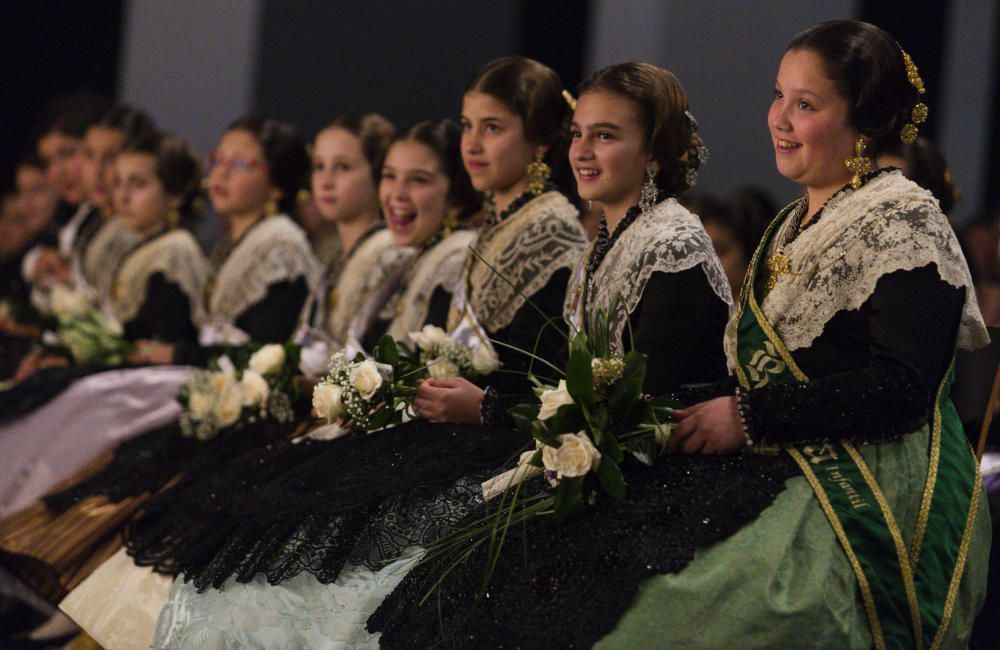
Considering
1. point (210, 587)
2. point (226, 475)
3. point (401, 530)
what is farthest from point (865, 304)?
point (226, 475)

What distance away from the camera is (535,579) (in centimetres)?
245

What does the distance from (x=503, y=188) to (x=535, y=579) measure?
1.51 metres

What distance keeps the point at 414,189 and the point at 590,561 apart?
1.93m

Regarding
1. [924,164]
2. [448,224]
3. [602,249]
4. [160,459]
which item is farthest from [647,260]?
[160,459]

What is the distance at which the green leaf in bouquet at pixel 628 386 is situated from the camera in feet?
8.18

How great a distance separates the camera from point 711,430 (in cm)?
Result: 254

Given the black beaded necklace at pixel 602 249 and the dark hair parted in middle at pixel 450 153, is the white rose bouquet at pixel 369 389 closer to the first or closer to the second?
the black beaded necklace at pixel 602 249

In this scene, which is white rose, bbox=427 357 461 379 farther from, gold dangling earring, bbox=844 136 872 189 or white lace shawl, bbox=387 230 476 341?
gold dangling earring, bbox=844 136 872 189

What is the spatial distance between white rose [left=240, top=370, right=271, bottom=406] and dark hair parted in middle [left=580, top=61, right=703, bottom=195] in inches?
55.5

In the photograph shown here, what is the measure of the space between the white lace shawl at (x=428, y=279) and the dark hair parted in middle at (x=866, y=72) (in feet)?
5.01

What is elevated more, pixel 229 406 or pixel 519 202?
pixel 519 202

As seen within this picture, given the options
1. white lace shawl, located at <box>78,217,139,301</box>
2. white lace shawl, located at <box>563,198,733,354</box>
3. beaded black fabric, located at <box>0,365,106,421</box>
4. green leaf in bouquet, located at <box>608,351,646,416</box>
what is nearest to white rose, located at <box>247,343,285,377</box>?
beaded black fabric, located at <box>0,365,106,421</box>

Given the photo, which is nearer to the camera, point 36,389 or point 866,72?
point 866,72

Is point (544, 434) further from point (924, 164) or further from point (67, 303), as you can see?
point (67, 303)
